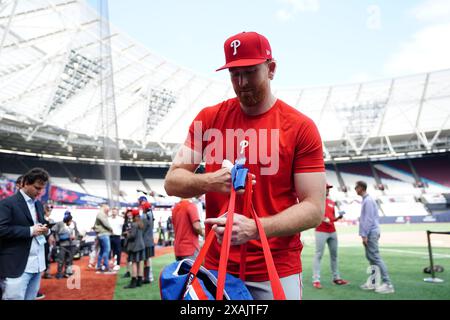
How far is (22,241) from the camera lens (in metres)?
3.64

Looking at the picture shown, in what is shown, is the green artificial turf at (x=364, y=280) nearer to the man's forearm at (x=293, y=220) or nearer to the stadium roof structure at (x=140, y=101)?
the man's forearm at (x=293, y=220)

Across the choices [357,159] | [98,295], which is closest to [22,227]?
[98,295]

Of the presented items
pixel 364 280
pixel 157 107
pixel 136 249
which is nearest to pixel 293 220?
pixel 364 280

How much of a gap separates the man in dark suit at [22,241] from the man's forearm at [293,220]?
3450mm

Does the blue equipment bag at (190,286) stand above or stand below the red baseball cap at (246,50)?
below

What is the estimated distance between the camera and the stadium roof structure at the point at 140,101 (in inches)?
890

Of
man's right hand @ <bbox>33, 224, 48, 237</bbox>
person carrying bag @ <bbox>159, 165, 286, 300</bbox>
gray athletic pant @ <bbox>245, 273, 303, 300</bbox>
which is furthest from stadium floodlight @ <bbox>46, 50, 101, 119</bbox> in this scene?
person carrying bag @ <bbox>159, 165, 286, 300</bbox>

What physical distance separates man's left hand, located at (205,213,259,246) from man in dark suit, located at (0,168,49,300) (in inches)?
135

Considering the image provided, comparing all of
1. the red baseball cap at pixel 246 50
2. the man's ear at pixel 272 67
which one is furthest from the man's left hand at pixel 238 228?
the man's ear at pixel 272 67

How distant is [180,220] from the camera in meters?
5.71

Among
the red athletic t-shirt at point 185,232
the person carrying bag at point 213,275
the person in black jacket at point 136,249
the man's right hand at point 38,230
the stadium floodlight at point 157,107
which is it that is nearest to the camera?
the person carrying bag at point 213,275

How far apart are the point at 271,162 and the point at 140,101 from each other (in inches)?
1317

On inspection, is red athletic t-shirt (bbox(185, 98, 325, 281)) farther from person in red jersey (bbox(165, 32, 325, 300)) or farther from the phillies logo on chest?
the phillies logo on chest

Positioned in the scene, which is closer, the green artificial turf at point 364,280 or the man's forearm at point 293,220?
the man's forearm at point 293,220
